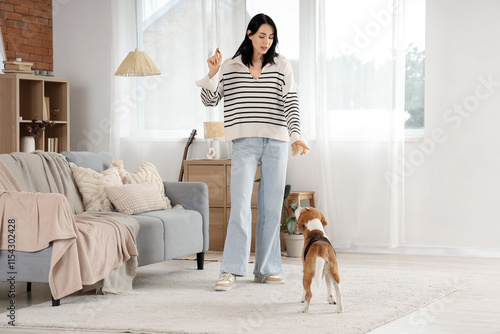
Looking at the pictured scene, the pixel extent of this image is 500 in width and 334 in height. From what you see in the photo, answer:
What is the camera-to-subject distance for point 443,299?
348 centimetres

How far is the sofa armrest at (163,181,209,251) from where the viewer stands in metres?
4.48

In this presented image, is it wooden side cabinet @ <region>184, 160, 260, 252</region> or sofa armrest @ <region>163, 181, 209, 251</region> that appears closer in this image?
sofa armrest @ <region>163, 181, 209, 251</region>

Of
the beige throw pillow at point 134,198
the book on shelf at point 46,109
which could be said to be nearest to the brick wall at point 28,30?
the book on shelf at point 46,109

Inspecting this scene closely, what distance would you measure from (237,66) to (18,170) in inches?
51.0

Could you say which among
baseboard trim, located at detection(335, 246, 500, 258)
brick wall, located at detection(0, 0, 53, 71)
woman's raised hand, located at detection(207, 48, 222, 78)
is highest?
brick wall, located at detection(0, 0, 53, 71)

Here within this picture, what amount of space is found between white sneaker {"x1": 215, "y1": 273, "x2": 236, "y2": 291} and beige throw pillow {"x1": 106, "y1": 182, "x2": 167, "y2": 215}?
735 millimetres

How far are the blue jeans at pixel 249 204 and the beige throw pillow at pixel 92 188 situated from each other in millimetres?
829

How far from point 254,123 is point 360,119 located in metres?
1.86

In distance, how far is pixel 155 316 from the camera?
3045 millimetres

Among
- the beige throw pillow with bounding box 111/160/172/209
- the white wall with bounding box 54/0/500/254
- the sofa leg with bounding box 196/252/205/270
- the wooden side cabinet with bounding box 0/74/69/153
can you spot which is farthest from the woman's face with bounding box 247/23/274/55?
the wooden side cabinet with bounding box 0/74/69/153

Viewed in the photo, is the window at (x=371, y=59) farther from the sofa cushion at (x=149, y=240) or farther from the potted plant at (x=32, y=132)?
the potted plant at (x=32, y=132)

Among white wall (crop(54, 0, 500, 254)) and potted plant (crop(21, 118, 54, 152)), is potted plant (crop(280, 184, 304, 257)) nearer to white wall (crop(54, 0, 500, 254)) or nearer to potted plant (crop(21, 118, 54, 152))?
white wall (crop(54, 0, 500, 254))

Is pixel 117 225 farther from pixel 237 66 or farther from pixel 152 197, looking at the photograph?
pixel 237 66

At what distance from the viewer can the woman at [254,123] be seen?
373cm
